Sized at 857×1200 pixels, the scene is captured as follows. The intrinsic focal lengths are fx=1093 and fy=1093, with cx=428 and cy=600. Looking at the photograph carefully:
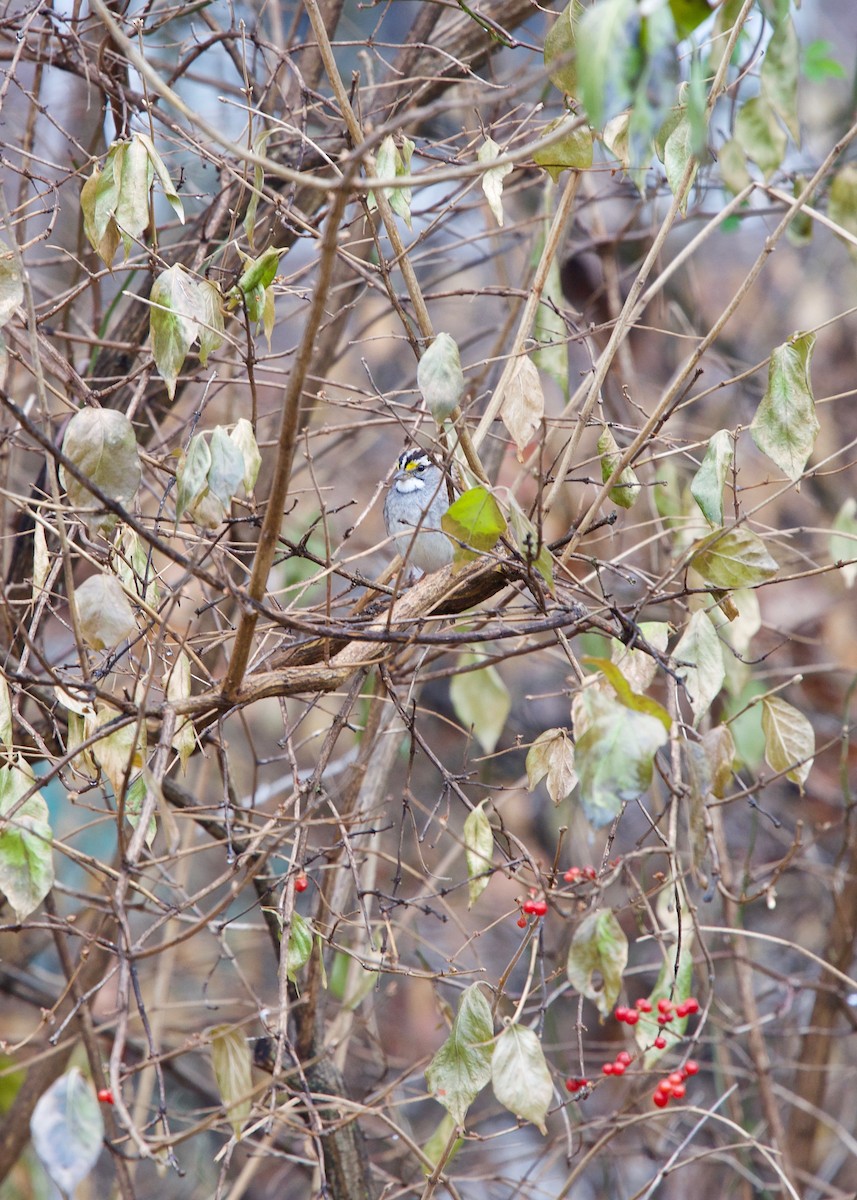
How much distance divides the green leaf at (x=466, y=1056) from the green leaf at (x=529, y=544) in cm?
67

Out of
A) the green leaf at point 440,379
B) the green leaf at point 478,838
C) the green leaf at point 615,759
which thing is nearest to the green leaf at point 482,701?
the green leaf at point 478,838

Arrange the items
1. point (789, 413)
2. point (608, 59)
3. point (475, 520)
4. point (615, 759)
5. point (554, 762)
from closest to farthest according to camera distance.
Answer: point (608, 59) → point (615, 759) → point (475, 520) → point (789, 413) → point (554, 762)

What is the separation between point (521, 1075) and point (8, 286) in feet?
4.71

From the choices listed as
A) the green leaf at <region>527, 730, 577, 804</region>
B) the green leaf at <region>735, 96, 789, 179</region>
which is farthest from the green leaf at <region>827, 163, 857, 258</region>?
the green leaf at <region>527, 730, 577, 804</region>

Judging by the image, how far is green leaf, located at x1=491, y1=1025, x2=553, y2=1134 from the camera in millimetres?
1564

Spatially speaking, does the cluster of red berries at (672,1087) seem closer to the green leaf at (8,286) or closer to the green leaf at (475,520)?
the green leaf at (475,520)

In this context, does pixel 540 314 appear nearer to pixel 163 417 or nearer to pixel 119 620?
pixel 163 417

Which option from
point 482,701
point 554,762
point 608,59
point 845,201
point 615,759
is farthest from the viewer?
point 482,701

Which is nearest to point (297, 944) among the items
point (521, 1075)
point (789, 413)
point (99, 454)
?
point (521, 1075)

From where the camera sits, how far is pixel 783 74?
4.36 ft

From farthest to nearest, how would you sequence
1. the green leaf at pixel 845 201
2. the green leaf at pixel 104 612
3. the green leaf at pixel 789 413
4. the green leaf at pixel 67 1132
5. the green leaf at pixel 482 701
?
Answer: the green leaf at pixel 482 701, the green leaf at pixel 845 201, the green leaf at pixel 789 413, the green leaf at pixel 104 612, the green leaf at pixel 67 1132

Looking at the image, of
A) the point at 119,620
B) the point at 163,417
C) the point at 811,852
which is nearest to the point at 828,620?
the point at 811,852

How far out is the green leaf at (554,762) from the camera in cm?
191

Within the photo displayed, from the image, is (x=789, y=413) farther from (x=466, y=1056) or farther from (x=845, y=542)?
(x=466, y=1056)
